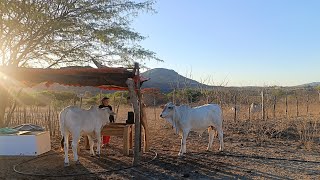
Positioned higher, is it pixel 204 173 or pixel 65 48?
pixel 65 48

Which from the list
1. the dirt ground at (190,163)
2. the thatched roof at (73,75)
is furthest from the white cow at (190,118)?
the thatched roof at (73,75)

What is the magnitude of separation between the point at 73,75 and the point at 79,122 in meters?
1.17

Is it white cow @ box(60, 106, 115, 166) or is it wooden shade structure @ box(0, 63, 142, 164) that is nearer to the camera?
wooden shade structure @ box(0, 63, 142, 164)

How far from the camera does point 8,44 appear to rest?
12234 millimetres

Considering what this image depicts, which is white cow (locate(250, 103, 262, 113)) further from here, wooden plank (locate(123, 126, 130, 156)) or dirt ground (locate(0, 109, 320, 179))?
wooden plank (locate(123, 126, 130, 156))

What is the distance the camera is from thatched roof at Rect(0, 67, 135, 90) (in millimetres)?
8562

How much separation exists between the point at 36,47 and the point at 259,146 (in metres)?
8.04

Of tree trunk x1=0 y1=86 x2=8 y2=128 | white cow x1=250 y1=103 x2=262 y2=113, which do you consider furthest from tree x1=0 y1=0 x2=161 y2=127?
white cow x1=250 y1=103 x2=262 y2=113

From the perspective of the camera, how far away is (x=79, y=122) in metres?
9.04

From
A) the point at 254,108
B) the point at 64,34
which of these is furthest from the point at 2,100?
the point at 254,108

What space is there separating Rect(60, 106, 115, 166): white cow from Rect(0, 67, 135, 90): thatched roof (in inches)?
29.2

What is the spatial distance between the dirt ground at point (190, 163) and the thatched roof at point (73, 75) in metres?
2.01

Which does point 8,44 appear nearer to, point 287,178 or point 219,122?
point 219,122

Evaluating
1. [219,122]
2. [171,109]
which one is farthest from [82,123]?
[219,122]
